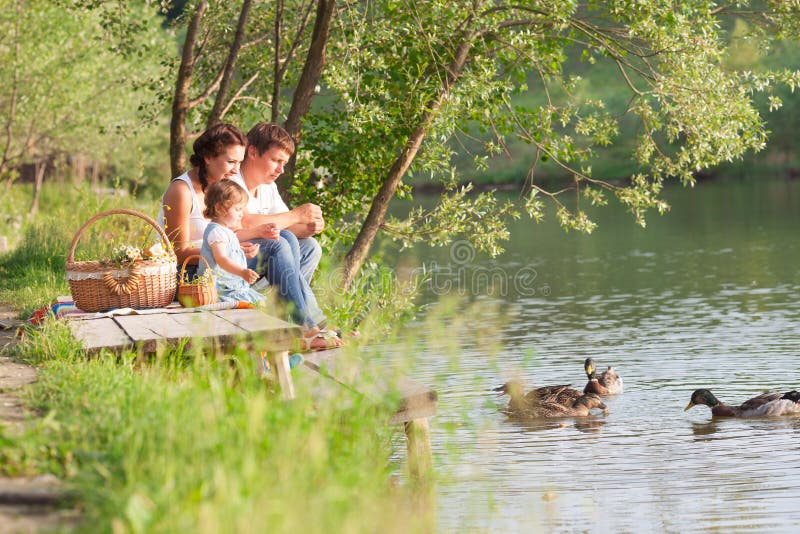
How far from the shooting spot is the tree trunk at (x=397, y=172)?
11133 millimetres

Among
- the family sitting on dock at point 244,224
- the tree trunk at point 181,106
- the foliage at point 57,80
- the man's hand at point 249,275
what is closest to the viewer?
the man's hand at point 249,275

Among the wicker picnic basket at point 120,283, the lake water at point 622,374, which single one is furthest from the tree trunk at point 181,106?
the wicker picnic basket at point 120,283

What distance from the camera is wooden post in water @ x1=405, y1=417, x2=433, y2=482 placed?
5.72 metres

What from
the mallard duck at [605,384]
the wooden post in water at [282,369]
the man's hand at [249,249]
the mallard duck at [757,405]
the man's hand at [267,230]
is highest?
the man's hand at [267,230]

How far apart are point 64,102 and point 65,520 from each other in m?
24.6

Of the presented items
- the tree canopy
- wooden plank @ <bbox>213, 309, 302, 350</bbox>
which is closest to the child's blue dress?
wooden plank @ <bbox>213, 309, 302, 350</bbox>

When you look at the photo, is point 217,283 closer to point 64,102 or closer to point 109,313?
point 109,313

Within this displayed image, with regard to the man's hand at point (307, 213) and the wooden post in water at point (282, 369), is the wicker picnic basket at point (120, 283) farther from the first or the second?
the man's hand at point (307, 213)

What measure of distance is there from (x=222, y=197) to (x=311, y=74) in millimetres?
4598

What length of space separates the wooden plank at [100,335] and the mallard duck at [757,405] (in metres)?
5.94

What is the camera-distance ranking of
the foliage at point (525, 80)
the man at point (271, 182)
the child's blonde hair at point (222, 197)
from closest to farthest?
the child's blonde hair at point (222, 197) → the man at point (271, 182) → the foliage at point (525, 80)

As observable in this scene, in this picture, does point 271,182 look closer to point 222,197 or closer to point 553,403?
point 222,197

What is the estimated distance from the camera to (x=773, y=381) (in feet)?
37.0

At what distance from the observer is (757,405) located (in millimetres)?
9930
